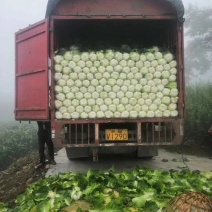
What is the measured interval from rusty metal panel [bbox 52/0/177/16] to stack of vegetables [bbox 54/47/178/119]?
2.43 ft

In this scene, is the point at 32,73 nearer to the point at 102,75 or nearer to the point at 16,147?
the point at 102,75

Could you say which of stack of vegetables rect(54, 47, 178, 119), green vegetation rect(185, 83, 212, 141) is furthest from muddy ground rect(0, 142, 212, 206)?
stack of vegetables rect(54, 47, 178, 119)

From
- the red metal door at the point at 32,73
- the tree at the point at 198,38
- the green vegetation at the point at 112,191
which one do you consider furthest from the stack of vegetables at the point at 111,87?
the tree at the point at 198,38

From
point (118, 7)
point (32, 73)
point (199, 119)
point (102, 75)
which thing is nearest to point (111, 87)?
point (102, 75)

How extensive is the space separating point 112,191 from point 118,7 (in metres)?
3.42

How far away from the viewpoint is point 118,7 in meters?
6.53

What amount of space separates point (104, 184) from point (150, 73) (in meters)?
2.39

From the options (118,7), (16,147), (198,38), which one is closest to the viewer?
(118,7)

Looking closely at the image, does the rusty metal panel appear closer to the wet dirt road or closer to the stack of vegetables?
the stack of vegetables

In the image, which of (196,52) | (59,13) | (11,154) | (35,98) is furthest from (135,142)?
(196,52)

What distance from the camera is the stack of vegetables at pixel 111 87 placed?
656cm

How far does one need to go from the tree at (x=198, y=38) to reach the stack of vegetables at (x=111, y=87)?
28706 millimetres

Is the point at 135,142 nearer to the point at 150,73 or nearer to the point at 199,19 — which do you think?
the point at 150,73

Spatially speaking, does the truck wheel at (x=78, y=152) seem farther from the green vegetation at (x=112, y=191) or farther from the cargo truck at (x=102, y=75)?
the green vegetation at (x=112, y=191)
